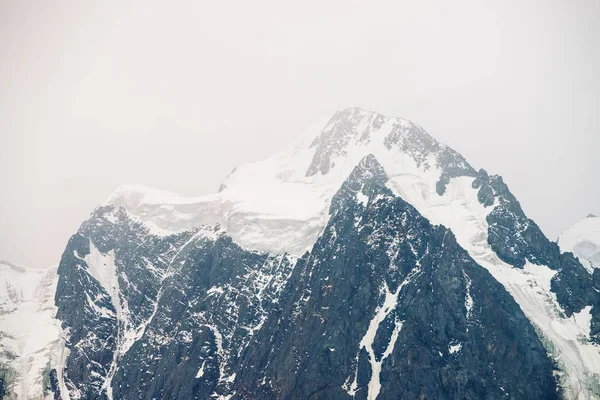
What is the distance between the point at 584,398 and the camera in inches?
7830
